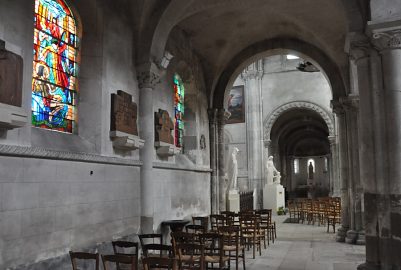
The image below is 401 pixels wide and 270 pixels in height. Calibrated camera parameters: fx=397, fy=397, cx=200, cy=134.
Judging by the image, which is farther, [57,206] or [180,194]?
[180,194]

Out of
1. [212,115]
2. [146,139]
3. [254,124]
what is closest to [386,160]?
[146,139]

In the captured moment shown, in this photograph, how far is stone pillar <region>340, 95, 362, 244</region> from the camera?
1223 cm

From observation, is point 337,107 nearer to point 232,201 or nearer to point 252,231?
point 252,231

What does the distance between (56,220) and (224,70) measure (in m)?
10.5

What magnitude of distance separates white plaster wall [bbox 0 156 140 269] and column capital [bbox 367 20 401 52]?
5705mm

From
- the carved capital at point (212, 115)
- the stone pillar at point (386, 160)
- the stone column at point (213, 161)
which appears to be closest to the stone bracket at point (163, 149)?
the stone column at point (213, 161)

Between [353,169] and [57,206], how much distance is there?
927cm

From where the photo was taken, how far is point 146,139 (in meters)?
9.69

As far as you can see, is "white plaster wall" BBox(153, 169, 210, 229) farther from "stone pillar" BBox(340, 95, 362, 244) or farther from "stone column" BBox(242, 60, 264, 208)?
"stone column" BBox(242, 60, 264, 208)

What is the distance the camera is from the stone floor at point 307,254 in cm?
880

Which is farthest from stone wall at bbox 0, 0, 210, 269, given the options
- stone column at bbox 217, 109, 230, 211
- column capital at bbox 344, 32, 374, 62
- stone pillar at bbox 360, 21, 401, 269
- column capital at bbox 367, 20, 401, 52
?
column capital at bbox 367, 20, 401, 52

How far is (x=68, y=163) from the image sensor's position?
7.06 m

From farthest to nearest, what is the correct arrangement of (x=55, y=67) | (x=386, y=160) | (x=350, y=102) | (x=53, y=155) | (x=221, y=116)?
(x=221, y=116) < (x=350, y=102) < (x=55, y=67) < (x=386, y=160) < (x=53, y=155)

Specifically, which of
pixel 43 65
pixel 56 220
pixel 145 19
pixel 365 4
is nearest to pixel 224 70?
pixel 145 19
